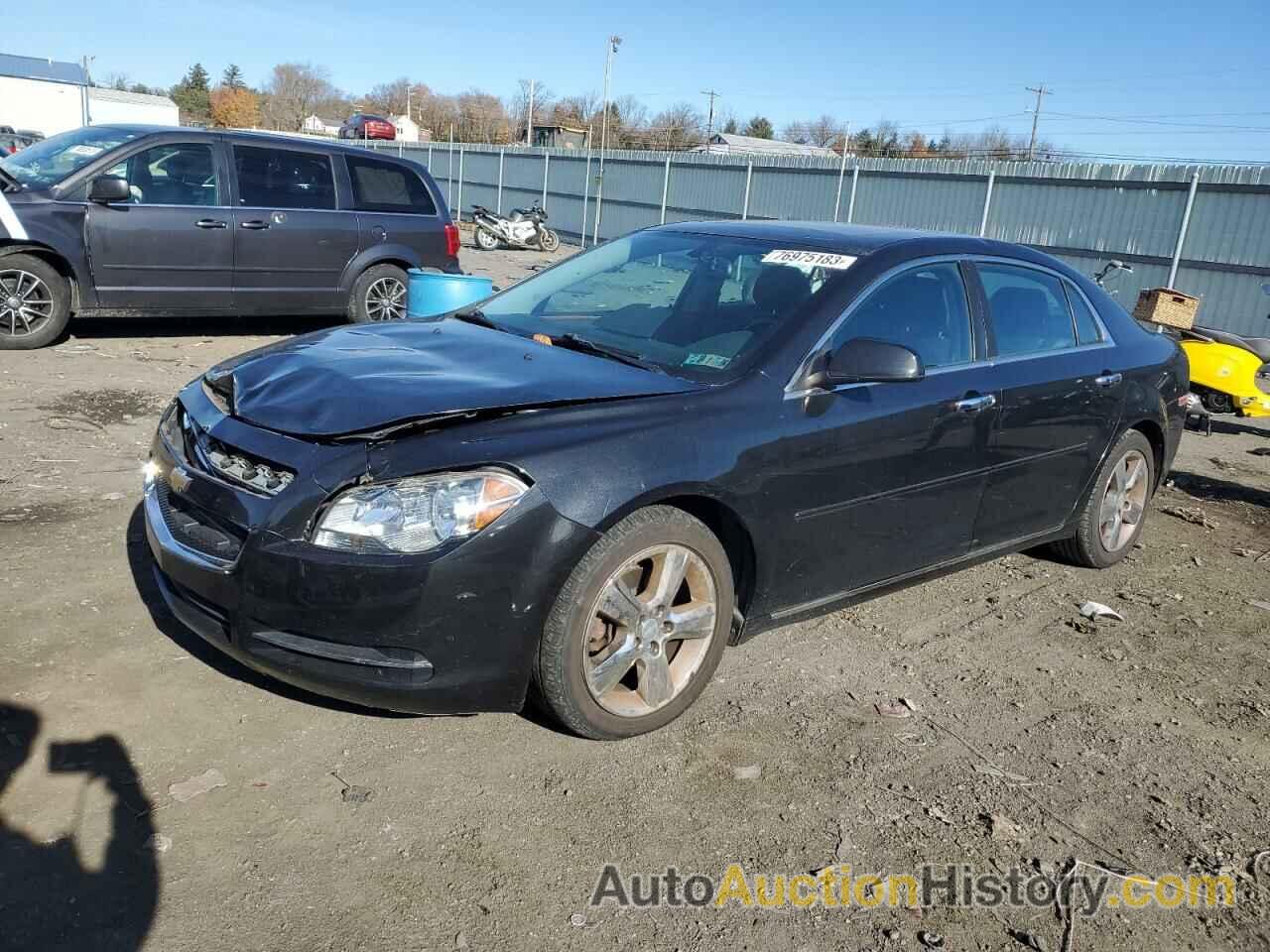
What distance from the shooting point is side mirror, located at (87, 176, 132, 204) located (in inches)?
324

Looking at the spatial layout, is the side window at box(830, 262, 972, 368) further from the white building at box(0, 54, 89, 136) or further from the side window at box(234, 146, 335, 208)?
the white building at box(0, 54, 89, 136)

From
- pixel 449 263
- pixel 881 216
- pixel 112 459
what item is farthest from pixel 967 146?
pixel 112 459

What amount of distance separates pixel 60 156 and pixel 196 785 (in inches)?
303

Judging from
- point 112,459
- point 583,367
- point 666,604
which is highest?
point 583,367

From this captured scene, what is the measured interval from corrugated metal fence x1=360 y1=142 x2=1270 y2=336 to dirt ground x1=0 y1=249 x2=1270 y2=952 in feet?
23.7

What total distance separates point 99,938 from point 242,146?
8.27m

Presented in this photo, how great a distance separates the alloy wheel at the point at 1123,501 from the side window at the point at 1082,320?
0.68 metres

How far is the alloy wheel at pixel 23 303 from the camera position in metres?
8.23

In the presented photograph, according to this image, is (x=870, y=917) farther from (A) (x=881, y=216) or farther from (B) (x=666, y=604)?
(A) (x=881, y=216)

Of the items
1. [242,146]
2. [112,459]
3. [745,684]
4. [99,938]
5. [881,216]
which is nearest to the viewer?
[99,938]

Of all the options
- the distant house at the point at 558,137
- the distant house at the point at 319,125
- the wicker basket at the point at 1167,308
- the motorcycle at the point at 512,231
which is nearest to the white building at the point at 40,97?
the distant house at the point at 319,125

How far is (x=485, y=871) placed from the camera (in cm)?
271

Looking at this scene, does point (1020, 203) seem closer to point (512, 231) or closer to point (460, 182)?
point (512, 231)

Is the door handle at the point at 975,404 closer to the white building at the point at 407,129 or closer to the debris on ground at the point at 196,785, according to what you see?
the debris on ground at the point at 196,785
